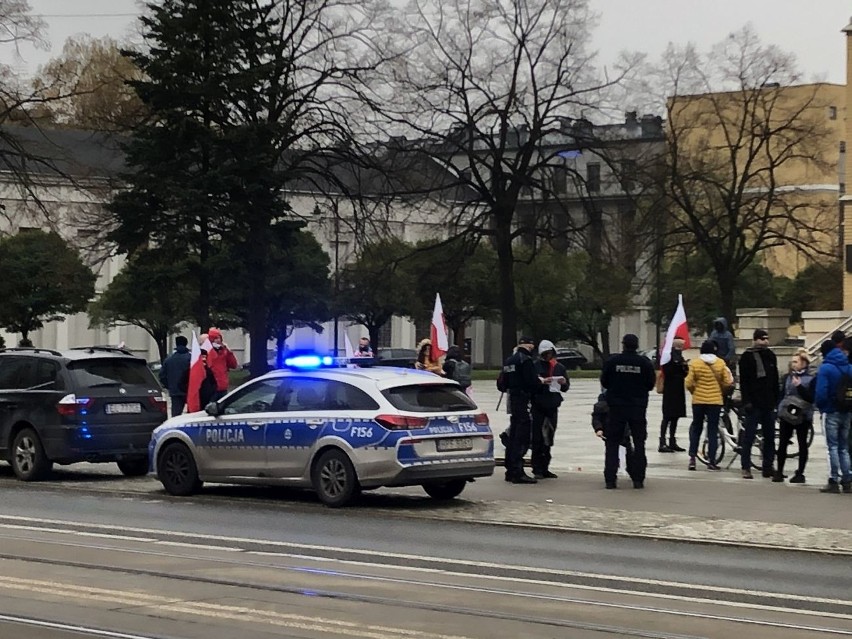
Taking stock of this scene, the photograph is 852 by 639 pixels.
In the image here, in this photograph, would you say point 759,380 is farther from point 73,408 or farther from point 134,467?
point 73,408

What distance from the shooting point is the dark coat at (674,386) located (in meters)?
22.4

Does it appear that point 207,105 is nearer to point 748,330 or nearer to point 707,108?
point 748,330

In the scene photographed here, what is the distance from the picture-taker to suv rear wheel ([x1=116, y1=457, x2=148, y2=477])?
20.9m

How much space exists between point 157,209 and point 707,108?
30.1 meters

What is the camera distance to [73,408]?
1947cm

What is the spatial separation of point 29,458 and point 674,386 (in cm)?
916

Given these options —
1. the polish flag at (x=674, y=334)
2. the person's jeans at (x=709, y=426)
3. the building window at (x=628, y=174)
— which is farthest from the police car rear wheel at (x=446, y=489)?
the building window at (x=628, y=174)

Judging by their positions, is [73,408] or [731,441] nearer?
[73,408]

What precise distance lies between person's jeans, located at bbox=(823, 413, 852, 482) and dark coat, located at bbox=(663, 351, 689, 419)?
4852 millimetres

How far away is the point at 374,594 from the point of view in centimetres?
1016

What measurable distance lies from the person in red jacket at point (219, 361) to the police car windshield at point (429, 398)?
22.0 feet

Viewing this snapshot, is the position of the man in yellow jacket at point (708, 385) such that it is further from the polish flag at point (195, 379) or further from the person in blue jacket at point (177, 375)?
the person in blue jacket at point (177, 375)

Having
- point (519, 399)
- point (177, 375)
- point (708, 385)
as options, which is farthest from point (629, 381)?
point (177, 375)

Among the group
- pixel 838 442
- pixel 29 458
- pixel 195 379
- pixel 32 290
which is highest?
pixel 32 290
